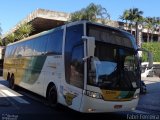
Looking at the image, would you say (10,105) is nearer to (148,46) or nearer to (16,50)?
(16,50)

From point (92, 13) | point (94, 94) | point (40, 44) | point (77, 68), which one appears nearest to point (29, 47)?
point (40, 44)

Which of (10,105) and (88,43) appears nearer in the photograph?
(88,43)

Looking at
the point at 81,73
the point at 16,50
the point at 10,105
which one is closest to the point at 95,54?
the point at 81,73

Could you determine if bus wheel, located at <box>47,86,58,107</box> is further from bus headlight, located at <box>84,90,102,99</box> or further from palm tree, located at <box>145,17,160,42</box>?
palm tree, located at <box>145,17,160,42</box>

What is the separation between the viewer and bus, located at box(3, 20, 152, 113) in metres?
10.7

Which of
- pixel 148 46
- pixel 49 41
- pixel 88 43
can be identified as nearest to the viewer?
pixel 88 43

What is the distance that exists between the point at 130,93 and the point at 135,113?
232 cm

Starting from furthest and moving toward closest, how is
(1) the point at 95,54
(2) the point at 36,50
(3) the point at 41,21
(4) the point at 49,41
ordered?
1. (3) the point at 41,21
2. (2) the point at 36,50
3. (4) the point at 49,41
4. (1) the point at 95,54

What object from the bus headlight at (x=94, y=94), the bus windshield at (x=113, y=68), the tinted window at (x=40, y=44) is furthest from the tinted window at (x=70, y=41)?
the tinted window at (x=40, y=44)

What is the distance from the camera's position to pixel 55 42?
545 inches

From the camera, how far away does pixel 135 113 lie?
13.3m

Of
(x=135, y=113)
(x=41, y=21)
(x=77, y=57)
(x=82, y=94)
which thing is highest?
(x=41, y=21)

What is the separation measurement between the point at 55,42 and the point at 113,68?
11.7 feet

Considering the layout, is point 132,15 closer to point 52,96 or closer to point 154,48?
point 154,48
